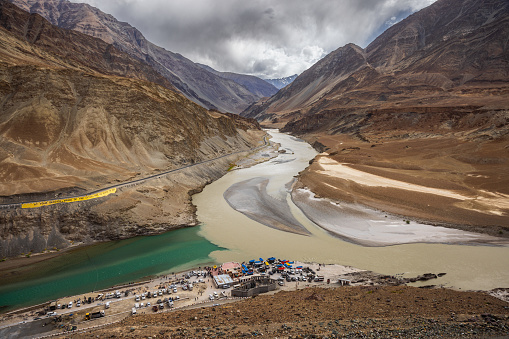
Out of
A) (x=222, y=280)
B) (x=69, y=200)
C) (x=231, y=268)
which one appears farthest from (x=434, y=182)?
(x=69, y=200)

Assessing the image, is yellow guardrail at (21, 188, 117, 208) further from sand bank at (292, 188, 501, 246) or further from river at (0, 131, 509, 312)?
sand bank at (292, 188, 501, 246)

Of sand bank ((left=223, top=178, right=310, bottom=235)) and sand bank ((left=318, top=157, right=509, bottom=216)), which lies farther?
sand bank ((left=318, top=157, right=509, bottom=216))

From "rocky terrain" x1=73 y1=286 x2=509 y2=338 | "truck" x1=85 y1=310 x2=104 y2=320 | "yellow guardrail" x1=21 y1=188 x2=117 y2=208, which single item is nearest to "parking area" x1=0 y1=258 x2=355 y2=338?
"truck" x1=85 y1=310 x2=104 y2=320

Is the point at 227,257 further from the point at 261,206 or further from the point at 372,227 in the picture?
the point at 372,227

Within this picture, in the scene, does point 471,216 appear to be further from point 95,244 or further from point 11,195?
point 11,195

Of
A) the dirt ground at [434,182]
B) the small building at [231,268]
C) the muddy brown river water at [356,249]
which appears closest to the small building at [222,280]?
the small building at [231,268]

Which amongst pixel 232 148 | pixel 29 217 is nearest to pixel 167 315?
pixel 29 217
